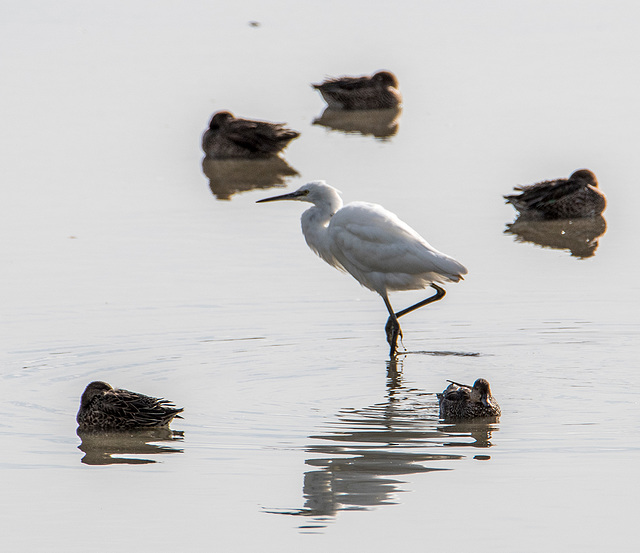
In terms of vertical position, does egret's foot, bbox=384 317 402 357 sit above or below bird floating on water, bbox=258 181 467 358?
below

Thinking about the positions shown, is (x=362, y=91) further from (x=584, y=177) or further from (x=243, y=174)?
(x=584, y=177)

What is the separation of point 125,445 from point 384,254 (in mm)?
3297

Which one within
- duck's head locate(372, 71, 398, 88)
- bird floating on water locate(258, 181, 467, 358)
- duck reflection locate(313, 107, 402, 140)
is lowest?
bird floating on water locate(258, 181, 467, 358)

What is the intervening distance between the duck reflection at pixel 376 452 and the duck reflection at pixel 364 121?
10555 mm

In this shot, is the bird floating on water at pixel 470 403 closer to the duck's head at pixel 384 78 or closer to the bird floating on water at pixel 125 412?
the bird floating on water at pixel 125 412

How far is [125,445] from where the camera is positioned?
838cm

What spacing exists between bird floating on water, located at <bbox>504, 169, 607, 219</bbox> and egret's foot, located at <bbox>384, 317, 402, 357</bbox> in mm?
4351

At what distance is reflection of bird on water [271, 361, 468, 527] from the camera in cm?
720

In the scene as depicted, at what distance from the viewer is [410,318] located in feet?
38.6

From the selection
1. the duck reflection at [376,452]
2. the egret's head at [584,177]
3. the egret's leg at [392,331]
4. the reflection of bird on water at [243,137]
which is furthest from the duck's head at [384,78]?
the duck reflection at [376,452]

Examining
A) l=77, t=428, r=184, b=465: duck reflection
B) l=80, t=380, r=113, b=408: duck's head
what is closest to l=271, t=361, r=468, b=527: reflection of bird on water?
l=77, t=428, r=184, b=465: duck reflection

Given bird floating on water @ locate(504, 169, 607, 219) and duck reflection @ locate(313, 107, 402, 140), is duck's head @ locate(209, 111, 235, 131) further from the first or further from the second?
bird floating on water @ locate(504, 169, 607, 219)

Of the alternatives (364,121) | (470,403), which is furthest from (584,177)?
(470,403)

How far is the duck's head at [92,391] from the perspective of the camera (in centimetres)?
862
